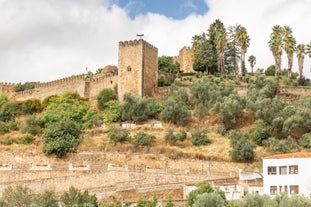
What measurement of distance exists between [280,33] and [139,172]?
25.5 meters

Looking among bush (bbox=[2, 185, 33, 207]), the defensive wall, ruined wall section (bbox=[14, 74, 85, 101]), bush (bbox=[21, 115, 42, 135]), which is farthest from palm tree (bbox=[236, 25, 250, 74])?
bush (bbox=[2, 185, 33, 207])

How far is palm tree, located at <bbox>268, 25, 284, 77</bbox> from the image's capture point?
54.5 metres

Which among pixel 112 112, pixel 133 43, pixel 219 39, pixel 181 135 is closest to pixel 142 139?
pixel 181 135

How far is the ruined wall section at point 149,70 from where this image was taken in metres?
52.2

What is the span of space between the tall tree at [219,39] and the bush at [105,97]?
12.1m

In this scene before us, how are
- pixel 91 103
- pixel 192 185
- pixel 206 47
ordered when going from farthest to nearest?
1. pixel 206 47
2. pixel 91 103
3. pixel 192 185

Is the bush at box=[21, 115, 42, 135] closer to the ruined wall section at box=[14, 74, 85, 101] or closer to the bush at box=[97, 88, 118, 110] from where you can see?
the bush at box=[97, 88, 118, 110]

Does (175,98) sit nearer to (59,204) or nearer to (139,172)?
(139,172)

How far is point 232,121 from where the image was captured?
4544cm

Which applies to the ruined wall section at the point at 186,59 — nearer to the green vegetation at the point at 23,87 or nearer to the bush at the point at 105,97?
the bush at the point at 105,97

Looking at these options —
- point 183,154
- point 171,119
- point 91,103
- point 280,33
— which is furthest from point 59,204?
point 280,33

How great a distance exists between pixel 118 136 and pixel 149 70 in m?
10.7

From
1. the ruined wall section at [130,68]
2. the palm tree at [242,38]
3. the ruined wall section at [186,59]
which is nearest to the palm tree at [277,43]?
the palm tree at [242,38]

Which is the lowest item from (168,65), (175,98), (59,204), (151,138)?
(59,204)
